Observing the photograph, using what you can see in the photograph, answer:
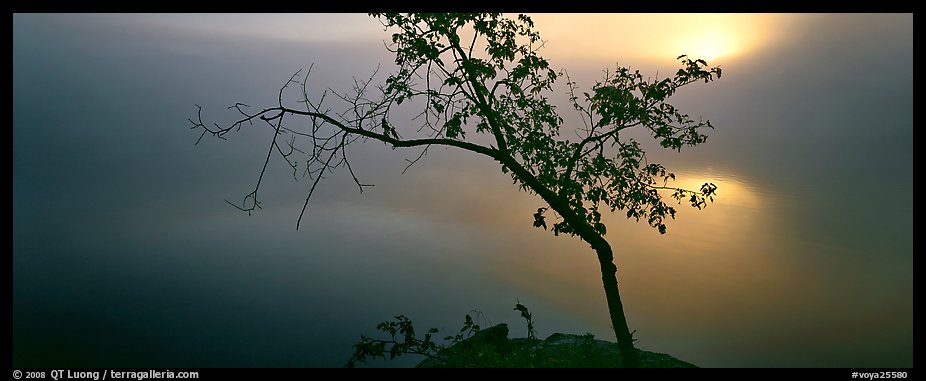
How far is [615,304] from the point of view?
31.1ft

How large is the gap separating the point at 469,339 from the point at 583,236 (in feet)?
12.5

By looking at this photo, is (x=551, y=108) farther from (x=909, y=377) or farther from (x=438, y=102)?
(x=909, y=377)

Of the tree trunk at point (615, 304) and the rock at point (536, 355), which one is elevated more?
the tree trunk at point (615, 304)

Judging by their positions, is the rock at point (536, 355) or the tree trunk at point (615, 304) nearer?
the tree trunk at point (615, 304)

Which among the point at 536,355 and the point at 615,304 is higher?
the point at 615,304

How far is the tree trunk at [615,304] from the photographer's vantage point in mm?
9305

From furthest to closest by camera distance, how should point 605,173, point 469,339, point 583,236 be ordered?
point 469,339 < point 605,173 < point 583,236

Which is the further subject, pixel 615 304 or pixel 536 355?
pixel 536 355

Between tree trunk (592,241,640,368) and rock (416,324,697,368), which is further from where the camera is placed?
rock (416,324,697,368)

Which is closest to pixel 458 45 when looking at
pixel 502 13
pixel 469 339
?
pixel 502 13

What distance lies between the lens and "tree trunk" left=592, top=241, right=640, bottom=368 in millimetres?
9305

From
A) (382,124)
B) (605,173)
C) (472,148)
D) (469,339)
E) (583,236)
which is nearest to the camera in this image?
(382,124)

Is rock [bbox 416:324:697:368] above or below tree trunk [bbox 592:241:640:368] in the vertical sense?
below

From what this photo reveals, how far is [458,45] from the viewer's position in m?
8.89
